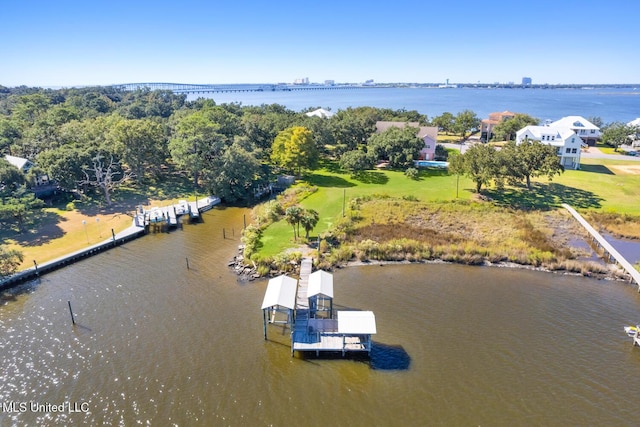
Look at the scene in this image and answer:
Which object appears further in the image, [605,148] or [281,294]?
[605,148]

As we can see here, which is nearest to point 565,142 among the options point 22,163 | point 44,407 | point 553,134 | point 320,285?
point 553,134

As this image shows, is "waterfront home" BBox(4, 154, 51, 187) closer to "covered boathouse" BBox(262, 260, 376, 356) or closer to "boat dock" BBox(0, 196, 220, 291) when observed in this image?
"boat dock" BBox(0, 196, 220, 291)

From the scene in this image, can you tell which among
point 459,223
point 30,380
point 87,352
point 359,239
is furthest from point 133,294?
point 459,223

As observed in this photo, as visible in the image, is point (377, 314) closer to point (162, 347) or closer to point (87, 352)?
point (162, 347)

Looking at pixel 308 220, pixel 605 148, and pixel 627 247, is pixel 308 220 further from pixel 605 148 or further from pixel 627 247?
pixel 605 148

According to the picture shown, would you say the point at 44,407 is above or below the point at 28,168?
below

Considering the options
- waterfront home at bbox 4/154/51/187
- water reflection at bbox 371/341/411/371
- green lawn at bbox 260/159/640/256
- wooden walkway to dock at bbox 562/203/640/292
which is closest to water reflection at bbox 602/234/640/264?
wooden walkway to dock at bbox 562/203/640/292
